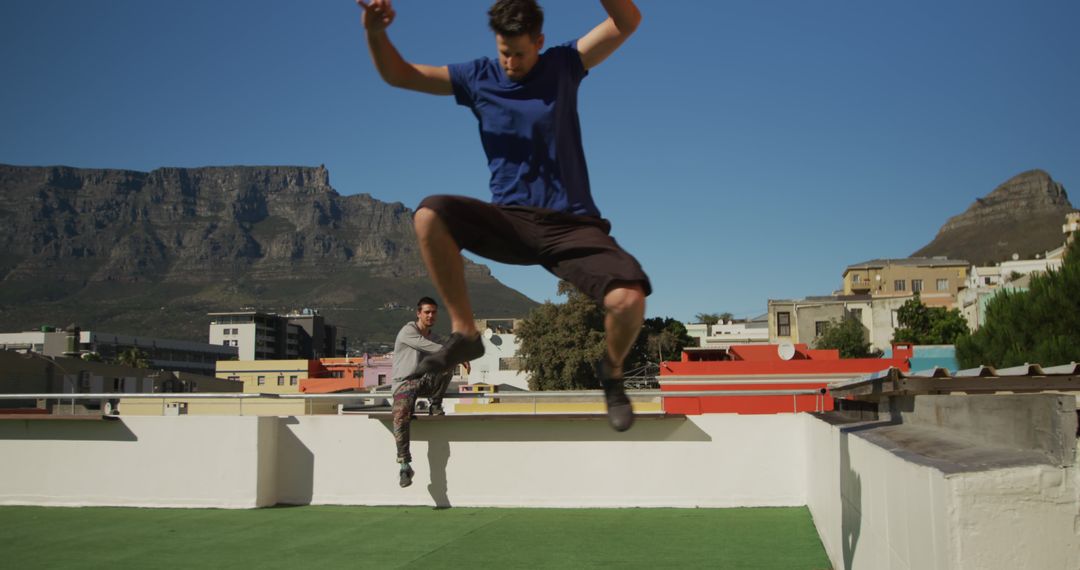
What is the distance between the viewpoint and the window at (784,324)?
75.1 meters

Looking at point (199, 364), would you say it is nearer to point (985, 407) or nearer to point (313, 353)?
point (313, 353)

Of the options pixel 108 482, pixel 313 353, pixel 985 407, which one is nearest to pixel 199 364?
pixel 313 353

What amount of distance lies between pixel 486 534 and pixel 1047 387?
4.93 metres

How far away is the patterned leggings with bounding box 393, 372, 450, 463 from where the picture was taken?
9.18 metres

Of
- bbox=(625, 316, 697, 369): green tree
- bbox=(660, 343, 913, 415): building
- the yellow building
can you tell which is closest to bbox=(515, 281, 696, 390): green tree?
bbox=(625, 316, 697, 369): green tree

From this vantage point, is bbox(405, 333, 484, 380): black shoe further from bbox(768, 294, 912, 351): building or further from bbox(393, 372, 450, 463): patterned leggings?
bbox(768, 294, 912, 351): building

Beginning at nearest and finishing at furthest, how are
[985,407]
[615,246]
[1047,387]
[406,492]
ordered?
[985,407], [615,246], [1047,387], [406,492]

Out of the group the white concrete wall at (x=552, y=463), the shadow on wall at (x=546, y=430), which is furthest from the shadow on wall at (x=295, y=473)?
the shadow on wall at (x=546, y=430)

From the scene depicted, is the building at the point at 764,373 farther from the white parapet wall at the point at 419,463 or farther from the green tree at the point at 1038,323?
the white parapet wall at the point at 419,463

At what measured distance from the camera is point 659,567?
253 inches

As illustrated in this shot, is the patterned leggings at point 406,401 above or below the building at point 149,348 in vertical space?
below

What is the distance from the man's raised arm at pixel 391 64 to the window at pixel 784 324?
74237mm

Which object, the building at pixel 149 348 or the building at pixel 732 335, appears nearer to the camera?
the building at pixel 732 335

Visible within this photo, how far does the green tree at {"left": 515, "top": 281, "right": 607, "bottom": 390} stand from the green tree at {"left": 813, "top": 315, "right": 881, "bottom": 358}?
80.2 feet
